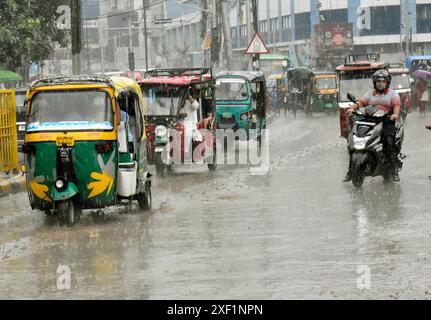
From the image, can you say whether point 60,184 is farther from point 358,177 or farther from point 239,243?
point 358,177

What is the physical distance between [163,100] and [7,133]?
3268 millimetres

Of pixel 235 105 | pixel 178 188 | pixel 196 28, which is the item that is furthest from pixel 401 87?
pixel 196 28

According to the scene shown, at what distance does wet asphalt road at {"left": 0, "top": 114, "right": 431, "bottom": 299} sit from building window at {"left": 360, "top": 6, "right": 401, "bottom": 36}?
77244 millimetres

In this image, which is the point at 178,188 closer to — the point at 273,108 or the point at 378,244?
the point at 378,244

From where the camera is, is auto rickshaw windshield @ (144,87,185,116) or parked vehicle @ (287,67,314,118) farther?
parked vehicle @ (287,67,314,118)

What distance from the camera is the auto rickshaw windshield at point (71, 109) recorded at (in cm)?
1365

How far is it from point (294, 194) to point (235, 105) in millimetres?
12840

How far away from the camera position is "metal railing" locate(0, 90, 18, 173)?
19828 mm

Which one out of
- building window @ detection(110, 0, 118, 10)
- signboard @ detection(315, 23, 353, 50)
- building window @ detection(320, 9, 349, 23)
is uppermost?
building window @ detection(110, 0, 118, 10)

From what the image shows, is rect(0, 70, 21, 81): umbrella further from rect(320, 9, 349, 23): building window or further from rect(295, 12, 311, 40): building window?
rect(295, 12, 311, 40): building window

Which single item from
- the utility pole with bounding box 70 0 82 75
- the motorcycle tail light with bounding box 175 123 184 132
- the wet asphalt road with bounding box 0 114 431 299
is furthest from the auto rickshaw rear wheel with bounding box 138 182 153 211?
the utility pole with bounding box 70 0 82 75

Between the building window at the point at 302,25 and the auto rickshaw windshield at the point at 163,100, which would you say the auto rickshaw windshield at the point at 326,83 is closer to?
the auto rickshaw windshield at the point at 163,100

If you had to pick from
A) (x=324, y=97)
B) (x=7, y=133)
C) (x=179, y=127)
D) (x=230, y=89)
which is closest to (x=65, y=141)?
(x=7, y=133)

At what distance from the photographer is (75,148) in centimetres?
1336
